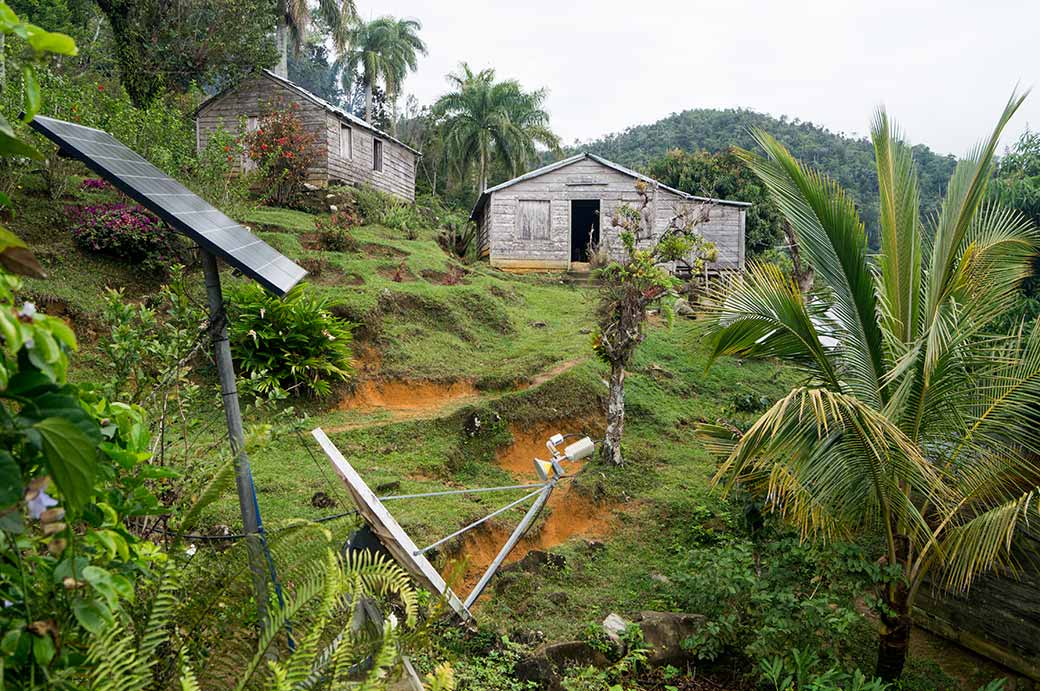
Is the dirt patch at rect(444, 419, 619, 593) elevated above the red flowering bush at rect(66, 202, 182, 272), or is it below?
below

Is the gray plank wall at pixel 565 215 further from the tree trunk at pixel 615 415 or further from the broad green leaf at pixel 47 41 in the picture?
the broad green leaf at pixel 47 41

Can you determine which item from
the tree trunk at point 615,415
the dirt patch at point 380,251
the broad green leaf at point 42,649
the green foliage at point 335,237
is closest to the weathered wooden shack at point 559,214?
the dirt patch at point 380,251

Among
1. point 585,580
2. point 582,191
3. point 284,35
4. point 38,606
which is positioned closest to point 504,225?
point 582,191

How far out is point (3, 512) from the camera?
1.45 meters

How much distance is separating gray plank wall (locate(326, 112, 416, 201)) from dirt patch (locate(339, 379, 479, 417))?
1420 centimetres

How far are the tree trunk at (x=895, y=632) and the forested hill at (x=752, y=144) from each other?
39754mm

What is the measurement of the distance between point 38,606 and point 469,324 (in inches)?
514

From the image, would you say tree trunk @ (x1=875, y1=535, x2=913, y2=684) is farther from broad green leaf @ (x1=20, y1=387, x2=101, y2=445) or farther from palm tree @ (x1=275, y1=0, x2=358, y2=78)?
palm tree @ (x1=275, y1=0, x2=358, y2=78)

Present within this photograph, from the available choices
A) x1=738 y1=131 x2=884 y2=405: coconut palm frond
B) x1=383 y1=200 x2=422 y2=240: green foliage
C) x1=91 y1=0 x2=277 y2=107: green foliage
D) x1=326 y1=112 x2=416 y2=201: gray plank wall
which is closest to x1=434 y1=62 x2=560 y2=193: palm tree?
x1=326 y1=112 x2=416 y2=201: gray plank wall

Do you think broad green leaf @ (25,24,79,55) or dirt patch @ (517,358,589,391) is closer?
broad green leaf @ (25,24,79,55)

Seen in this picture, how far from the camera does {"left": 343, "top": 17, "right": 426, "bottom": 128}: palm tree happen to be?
3944 cm

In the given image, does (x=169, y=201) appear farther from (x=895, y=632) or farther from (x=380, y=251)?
(x=380, y=251)

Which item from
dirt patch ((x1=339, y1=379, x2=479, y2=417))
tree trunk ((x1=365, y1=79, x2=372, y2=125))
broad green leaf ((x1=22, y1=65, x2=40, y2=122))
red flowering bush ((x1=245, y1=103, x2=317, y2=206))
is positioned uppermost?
tree trunk ((x1=365, y1=79, x2=372, y2=125))

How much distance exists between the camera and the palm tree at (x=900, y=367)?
17.9 ft
